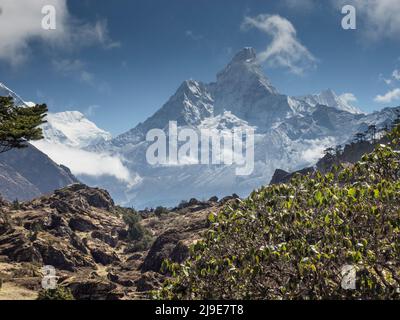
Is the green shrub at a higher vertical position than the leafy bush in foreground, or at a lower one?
lower

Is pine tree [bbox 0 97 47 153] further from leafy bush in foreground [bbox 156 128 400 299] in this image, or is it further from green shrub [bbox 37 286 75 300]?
leafy bush in foreground [bbox 156 128 400 299]

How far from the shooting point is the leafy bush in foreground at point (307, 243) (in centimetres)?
1347

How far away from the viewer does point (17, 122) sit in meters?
49.6

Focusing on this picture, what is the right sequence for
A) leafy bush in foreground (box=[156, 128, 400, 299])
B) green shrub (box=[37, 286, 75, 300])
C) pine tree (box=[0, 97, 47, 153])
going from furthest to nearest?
pine tree (box=[0, 97, 47, 153])
green shrub (box=[37, 286, 75, 300])
leafy bush in foreground (box=[156, 128, 400, 299])

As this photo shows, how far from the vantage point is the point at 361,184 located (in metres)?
14.3

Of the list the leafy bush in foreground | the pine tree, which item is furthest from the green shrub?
the leafy bush in foreground

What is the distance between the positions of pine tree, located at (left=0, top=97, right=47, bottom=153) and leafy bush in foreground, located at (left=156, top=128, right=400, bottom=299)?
1477 inches

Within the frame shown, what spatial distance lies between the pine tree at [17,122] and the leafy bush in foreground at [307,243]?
37506mm

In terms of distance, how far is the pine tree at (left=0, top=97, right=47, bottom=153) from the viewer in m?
48.7
